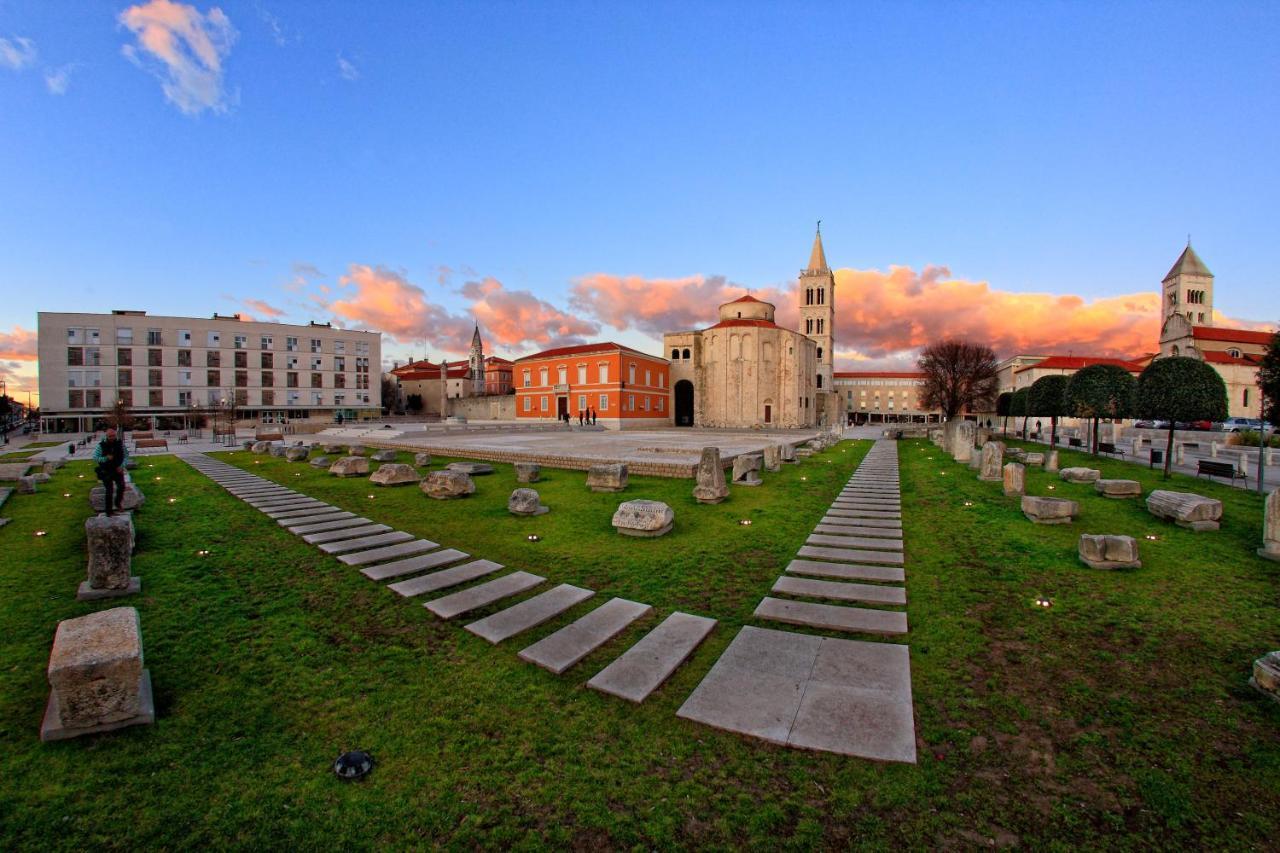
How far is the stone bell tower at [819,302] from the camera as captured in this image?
65938mm

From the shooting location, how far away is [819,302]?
218 ft

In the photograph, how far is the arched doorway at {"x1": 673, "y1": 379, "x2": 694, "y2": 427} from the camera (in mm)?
59844

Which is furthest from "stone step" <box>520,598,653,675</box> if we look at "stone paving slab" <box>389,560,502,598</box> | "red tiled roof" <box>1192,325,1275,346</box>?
"red tiled roof" <box>1192,325,1275,346</box>

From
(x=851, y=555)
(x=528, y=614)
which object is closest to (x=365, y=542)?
(x=528, y=614)

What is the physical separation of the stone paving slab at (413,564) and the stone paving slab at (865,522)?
6.32 metres

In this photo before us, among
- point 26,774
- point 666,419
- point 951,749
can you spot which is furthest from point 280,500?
point 666,419

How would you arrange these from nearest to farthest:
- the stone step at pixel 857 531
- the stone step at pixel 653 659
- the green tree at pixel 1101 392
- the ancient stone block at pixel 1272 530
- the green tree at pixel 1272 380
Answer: the stone step at pixel 653 659 < the ancient stone block at pixel 1272 530 < the stone step at pixel 857 531 < the green tree at pixel 1272 380 < the green tree at pixel 1101 392

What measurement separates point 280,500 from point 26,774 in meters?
9.38

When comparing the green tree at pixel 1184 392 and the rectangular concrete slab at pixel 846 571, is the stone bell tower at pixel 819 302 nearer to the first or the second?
the green tree at pixel 1184 392

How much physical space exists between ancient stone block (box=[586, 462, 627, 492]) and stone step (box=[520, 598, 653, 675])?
6456 mm

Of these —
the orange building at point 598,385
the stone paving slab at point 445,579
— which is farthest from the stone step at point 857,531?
the orange building at point 598,385

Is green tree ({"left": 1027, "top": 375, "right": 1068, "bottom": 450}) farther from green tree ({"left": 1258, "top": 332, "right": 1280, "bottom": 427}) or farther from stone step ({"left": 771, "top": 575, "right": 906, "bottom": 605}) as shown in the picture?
stone step ({"left": 771, "top": 575, "right": 906, "bottom": 605})

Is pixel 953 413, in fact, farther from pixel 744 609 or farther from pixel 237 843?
pixel 237 843

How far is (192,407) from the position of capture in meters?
53.9
